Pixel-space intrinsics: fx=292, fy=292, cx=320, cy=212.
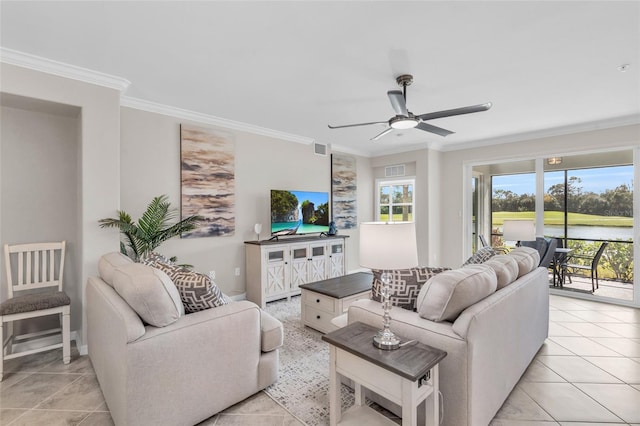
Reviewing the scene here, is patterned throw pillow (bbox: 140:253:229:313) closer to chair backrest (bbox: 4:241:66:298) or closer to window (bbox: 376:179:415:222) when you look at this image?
chair backrest (bbox: 4:241:66:298)

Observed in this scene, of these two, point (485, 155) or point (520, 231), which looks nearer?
point (520, 231)

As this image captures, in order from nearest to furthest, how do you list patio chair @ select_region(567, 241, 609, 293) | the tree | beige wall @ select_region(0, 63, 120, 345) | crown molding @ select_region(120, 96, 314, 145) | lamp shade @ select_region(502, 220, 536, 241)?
beige wall @ select_region(0, 63, 120, 345) < crown molding @ select_region(120, 96, 314, 145) < lamp shade @ select_region(502, 220, 536, 241) < patio chair @ select_region(567, 241, 609, 293) < the tree

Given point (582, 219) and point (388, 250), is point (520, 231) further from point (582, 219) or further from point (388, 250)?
point (388, 250)

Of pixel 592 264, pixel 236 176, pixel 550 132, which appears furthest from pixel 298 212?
pixel 592 264

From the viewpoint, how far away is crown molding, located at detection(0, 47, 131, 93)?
2.35 meters

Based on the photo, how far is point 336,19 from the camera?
1.96 meters

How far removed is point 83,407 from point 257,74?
2896mm

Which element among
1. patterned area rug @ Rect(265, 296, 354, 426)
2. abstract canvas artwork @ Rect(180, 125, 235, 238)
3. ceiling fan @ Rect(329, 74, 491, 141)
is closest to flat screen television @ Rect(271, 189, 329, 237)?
abstract canvas artwork @ Rect(180, 125, 235, 238)

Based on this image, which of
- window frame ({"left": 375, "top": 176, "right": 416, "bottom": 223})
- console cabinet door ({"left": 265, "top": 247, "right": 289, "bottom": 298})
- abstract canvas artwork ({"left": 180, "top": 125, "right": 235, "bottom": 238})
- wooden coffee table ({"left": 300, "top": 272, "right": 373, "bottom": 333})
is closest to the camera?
wooden coffee table ({"left": 300, "top": 272, "right": 373, "bottom": 333})

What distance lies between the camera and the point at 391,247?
5.21 feet

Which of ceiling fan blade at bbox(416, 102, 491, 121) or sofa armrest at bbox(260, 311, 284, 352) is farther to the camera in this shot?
ceiling fan blade at bbox(416, 102, 491, 121)

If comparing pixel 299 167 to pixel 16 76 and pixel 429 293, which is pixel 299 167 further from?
pixel 429 293

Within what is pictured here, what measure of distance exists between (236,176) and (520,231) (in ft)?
13.3

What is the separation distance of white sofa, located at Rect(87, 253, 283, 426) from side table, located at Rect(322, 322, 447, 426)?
63 centimetres
